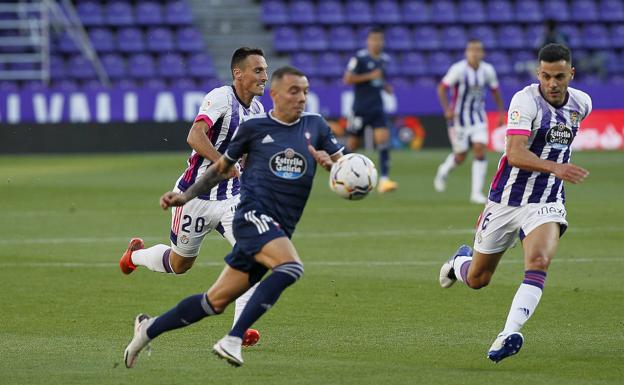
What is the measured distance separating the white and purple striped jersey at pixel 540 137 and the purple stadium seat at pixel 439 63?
2332 centimetres

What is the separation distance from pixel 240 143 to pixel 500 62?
82.3 ft

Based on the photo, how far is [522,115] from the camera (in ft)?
24.8

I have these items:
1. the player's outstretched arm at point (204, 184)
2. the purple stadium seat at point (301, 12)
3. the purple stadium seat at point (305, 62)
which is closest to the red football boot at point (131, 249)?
the player's outstretched arm at point (204, 184)

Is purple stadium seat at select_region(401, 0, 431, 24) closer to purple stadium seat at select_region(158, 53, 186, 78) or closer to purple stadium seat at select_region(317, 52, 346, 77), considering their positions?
purple stadium seat at select_region(317, 52, 346, 77)

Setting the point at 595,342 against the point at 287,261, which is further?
the point at 595,342

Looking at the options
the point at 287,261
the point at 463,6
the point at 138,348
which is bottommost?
the point at 463,6

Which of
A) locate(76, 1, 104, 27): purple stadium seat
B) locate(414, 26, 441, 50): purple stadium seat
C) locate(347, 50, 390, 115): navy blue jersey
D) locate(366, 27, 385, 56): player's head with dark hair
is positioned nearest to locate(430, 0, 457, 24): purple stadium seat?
locate(414, 26, 441, 50): purple stadium seat

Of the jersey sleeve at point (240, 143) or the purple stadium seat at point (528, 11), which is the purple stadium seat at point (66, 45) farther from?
the jersey sleeve at point (240, 143)

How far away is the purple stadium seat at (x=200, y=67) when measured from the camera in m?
30.0

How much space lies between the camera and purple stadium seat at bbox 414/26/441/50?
31.6 metres

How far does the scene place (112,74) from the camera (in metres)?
29.6

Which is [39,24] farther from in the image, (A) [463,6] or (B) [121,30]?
(A) [463,6]

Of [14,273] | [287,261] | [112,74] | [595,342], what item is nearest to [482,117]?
[14,273]

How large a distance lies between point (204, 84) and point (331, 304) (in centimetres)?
2094
